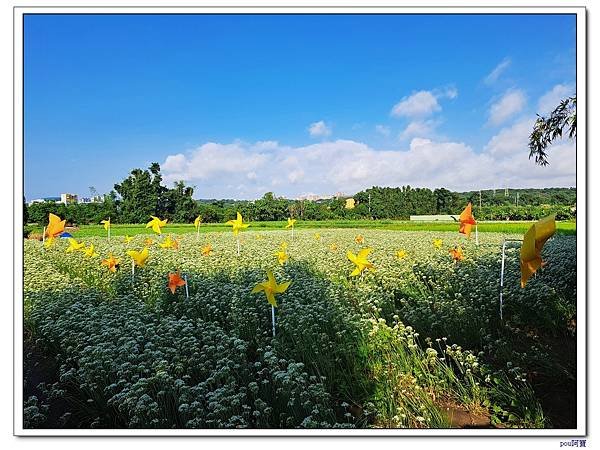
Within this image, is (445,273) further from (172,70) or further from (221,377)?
(172,70)

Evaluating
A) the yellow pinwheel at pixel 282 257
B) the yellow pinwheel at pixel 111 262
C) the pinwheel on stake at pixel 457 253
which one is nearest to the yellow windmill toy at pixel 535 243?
the pinwheel on stake at pixel 457 253

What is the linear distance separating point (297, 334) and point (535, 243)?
3.55 feet

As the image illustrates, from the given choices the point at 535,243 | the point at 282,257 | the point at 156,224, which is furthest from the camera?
the point at 282,257

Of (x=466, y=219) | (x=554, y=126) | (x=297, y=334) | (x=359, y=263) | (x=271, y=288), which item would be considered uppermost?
(x=554, y=126)

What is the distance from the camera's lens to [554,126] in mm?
1883

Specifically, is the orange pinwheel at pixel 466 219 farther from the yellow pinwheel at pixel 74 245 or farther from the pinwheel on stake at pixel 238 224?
the yellow pinwheel at pixel 74 245

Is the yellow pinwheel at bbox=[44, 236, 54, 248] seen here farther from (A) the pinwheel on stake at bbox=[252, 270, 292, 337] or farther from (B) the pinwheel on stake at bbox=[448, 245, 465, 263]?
(B) the pinwheel on stake at bbox=[448, 245, 465, 263]

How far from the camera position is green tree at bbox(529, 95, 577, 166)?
188 centimetres

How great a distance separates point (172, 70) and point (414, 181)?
1185 mm

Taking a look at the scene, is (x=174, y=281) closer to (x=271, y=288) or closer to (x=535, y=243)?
(x=271, y=288)

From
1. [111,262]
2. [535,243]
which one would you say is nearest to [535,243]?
[535,243]

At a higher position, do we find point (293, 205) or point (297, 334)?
point (293, 205)

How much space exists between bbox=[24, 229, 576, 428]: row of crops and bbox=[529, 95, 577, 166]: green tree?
422 mm

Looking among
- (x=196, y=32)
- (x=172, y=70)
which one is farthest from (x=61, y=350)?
(x=196, y=32)
